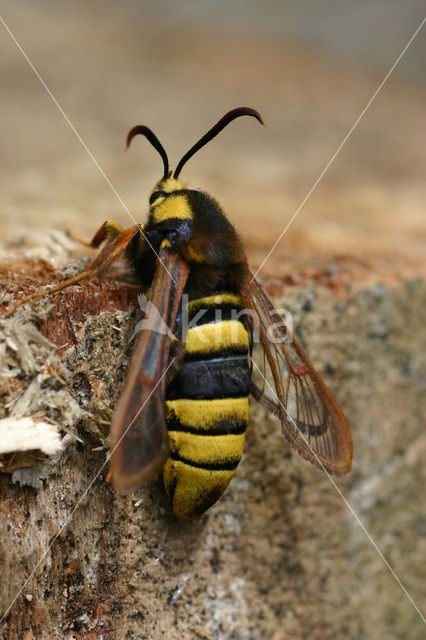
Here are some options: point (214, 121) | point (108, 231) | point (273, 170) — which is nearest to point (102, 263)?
point (108, 231)

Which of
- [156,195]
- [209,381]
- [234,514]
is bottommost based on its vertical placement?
[234,514]

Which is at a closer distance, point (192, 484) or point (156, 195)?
point (192, 484)

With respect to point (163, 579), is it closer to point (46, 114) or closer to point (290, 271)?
Result: point (290, 271)

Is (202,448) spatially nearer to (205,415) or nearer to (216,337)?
(205,415)

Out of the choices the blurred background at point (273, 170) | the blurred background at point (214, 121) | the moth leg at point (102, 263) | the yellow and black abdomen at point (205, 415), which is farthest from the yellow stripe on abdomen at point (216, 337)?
the blurred background at point (214, 121)

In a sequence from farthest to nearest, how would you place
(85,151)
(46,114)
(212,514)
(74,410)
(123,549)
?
1. (46,114)
2. (85,151)
3. (212,514)
4. (123,549)
5. (74,410)

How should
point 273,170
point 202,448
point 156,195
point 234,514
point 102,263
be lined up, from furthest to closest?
point 273,170
point 234,514
point 156,195
point 102,263
point 202,448

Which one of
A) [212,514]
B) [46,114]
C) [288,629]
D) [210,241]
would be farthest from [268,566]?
[46,114]
